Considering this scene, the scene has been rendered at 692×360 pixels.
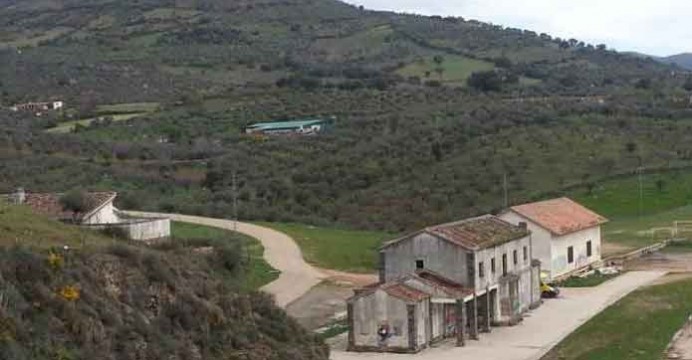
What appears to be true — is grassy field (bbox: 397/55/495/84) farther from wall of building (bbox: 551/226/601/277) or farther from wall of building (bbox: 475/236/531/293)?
wall of building (bbox: 475/236/531/293)

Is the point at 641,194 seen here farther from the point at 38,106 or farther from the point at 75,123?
the point at 38,106

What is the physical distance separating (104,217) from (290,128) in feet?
166

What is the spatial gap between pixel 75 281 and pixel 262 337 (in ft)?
17.1

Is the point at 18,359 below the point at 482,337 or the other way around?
the other way around

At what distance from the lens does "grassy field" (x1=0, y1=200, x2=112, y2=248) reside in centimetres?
2416

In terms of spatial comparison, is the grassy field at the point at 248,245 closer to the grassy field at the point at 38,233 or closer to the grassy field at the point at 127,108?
the grassy field at the point at 38,233

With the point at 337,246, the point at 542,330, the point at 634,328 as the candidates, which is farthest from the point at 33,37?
the point at 634,328

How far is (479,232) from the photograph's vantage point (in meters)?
40.0

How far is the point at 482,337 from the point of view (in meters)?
36.7

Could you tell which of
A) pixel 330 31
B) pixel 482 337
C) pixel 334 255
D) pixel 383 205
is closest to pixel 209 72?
pixel 330 31

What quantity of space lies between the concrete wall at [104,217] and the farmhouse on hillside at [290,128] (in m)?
46.4

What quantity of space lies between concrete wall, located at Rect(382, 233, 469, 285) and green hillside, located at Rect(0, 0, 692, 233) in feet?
70.7

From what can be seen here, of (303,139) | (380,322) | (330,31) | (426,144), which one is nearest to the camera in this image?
(380,322)

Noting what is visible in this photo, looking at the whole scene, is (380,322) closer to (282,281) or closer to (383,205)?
(282,281)
